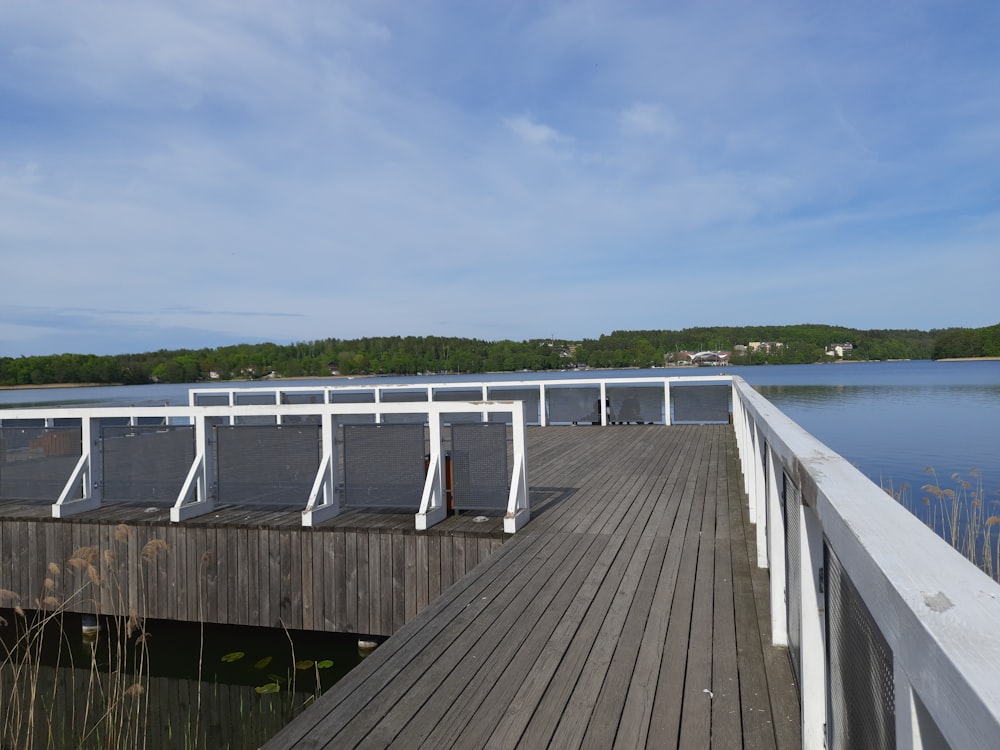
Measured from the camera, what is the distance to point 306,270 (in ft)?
133

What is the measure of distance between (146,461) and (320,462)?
1.75 meters

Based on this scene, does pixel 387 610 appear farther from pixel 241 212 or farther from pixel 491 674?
pixel 241 212

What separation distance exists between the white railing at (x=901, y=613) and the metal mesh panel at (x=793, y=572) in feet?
0.17

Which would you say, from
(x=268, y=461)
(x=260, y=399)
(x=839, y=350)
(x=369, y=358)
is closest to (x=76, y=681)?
(x=268, y=461)

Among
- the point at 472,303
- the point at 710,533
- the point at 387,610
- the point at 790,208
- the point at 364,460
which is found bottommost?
the point at 387,610

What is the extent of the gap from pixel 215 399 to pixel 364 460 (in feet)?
29.3

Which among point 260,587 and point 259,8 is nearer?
point 260,587

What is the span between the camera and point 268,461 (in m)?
5.52

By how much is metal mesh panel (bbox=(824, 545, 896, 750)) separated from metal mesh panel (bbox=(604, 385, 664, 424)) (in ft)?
37.7

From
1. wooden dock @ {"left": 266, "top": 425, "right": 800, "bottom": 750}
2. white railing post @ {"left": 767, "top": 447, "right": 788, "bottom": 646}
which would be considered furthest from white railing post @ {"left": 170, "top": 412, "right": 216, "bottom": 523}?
white railing post @ {"left": 767, "top": 447, "right": 788, "bottom": 646}

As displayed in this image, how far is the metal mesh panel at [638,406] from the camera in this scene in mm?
12969

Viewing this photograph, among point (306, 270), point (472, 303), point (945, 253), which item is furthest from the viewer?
point (472, 303)

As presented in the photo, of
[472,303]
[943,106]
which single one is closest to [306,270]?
[472,303]

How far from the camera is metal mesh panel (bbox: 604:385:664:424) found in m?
13.0
